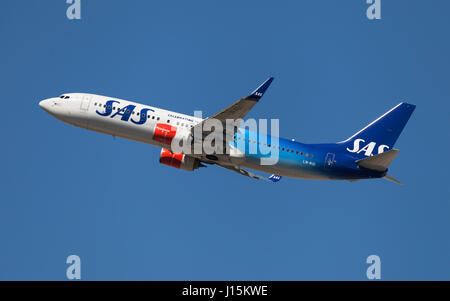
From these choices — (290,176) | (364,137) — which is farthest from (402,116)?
(290,176)

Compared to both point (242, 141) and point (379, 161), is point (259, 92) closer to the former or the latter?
point (242, 141)

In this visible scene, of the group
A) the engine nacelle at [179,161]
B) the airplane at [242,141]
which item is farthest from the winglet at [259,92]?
the engine nacelle at [179,161]

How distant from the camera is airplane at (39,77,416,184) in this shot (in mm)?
53781

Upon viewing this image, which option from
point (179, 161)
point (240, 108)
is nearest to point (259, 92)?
point (240, 108)

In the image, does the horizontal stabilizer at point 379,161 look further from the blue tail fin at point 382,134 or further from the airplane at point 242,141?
the blue tail fin at point 382,134

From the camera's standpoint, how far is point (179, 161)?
56.5m

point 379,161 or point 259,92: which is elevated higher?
point 259,92

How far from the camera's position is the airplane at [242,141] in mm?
53781

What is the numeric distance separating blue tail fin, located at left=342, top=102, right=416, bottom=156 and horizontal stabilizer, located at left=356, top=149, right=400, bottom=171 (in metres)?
2.54

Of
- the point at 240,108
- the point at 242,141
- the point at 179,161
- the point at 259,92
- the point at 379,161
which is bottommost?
the point at 379,161

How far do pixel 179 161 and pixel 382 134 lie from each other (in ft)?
59.5

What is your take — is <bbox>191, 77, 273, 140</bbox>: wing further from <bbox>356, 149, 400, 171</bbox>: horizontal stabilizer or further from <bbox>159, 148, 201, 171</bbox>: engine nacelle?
<bbox>356, 149, 400, 171</bbox>: horizontal stabilizer

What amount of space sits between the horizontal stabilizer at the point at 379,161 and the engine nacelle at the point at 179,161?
46.5 feet

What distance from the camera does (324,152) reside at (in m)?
55.2
